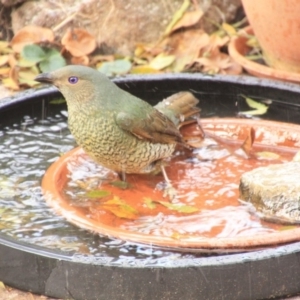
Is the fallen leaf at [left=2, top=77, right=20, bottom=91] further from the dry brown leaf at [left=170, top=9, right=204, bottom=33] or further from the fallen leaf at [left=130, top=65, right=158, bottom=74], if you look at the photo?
the dry brown leaf at [left=170, top=9, right=204, bottom=33]

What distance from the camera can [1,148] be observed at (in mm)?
5652

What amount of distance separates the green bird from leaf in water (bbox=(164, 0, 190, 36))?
2.67m

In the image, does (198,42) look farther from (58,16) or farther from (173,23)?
(58,16)

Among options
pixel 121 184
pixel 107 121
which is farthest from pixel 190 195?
pixel 107 121

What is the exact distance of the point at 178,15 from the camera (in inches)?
306

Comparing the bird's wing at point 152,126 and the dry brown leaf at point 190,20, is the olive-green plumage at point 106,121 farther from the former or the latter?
the dry brown leaf at point 190,20

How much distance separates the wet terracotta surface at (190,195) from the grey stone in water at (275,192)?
0.22 ft

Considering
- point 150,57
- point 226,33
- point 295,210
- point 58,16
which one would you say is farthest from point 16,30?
point 295,210

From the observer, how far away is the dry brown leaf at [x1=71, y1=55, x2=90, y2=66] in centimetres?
759

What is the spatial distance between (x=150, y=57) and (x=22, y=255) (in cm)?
393

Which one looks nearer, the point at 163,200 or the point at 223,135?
the point at 163,200

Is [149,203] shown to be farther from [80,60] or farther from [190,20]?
[190,20]

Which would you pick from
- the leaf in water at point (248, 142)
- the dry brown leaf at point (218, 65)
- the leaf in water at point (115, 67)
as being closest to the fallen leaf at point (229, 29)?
the dry brown leaf at point (218, 65)

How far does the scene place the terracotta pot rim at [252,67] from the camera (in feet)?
21.5
